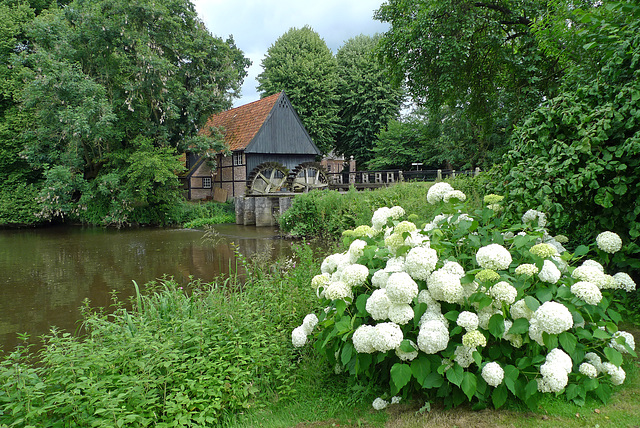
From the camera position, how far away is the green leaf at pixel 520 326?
110 inches

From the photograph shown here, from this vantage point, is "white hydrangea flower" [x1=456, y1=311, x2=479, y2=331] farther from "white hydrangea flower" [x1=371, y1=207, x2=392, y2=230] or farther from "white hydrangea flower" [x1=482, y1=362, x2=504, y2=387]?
"white hydrangea flower" [x1=371, y1=207, x2=392, y2=230]

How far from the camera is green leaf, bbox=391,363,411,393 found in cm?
276

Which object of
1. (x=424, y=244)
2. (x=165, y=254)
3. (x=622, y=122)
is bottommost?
(x=165, y=254)

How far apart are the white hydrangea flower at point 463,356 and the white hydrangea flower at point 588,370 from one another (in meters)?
0.80

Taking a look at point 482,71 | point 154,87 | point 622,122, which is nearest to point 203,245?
point 154,87

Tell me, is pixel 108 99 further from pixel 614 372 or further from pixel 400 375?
pixel 614 372

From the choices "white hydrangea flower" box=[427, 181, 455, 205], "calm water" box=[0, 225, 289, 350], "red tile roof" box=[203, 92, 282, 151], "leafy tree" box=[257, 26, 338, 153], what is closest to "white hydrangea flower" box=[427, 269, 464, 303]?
"white hydrangea flower" box=[427, 181, 455, 205]

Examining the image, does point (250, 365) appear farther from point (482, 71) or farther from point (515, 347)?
point (482, 71)

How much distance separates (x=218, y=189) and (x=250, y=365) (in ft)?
83.7

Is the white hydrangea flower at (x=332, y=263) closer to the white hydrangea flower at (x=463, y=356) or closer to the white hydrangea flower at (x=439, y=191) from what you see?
the white hydrangea flower at (x=439, y=191)

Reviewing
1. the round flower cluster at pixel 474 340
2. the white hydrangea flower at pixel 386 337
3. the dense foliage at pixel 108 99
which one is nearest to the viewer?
the round flower cluster at pixel 474 340

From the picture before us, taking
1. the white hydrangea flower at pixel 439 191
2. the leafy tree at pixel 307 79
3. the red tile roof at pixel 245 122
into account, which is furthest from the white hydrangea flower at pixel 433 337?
the leafy tree at pixel 307 79

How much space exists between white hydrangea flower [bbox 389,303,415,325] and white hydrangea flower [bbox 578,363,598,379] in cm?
122

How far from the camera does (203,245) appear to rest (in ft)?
54.0
